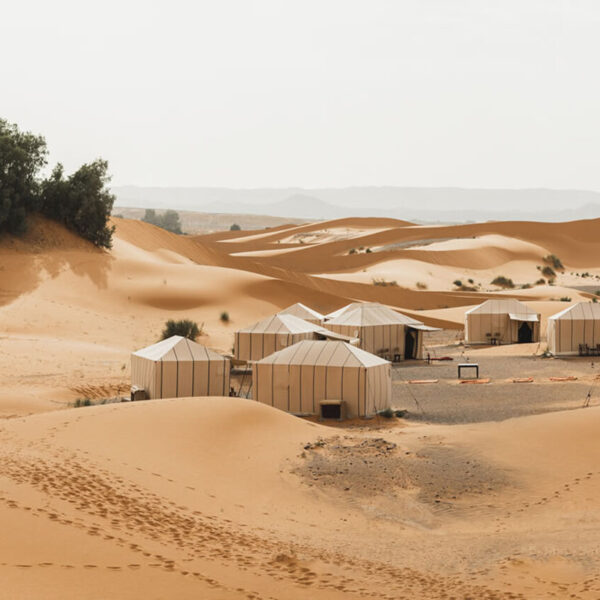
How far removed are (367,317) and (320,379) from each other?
48.1 feet

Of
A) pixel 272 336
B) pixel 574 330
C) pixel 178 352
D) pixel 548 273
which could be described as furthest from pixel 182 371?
pixel 548 273

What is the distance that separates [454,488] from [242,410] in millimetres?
4621

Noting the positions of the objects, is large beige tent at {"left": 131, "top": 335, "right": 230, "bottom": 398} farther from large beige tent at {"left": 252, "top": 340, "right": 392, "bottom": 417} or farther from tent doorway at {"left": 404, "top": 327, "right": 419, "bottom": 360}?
tent doorway at {"left": 404, "top": 327, "right": 419, "bottom": 360}

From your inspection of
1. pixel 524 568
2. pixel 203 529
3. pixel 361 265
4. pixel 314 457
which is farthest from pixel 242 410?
pixel 361 265

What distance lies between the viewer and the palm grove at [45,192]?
164ft

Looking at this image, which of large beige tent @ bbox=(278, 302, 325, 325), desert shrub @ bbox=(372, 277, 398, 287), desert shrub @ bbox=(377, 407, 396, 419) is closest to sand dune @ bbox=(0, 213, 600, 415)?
desert shrub @ bbox=(372, 277, 398, 287)

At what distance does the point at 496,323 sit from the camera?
45.3 metres

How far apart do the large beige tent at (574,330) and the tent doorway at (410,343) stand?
5213 mm

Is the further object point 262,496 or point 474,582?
point 262,496

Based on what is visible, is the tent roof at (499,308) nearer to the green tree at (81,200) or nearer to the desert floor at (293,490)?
the desert floor at (293,490)

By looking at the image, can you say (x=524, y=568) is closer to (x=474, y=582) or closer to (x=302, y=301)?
(x=474, y=582)

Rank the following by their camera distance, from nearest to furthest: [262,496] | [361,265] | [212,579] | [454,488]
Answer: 1. [212,579]
2. [262,496]
3. [454,488]
4. [361,265]

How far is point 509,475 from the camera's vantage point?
17.5m

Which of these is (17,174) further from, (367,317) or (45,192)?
(367,317)
